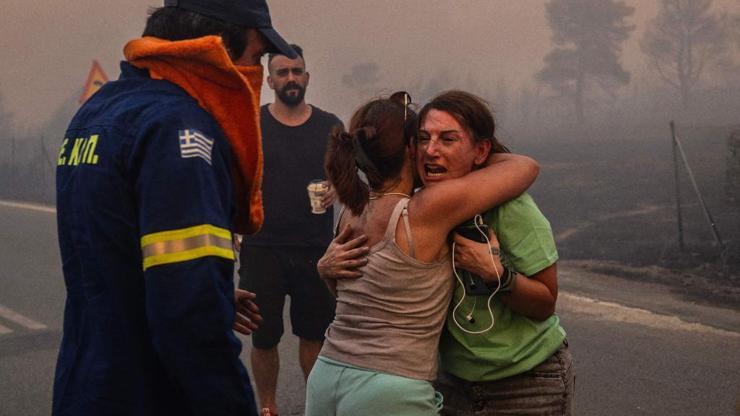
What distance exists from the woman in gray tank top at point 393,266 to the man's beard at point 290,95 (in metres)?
2.77

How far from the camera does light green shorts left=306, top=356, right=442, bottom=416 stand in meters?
2.27

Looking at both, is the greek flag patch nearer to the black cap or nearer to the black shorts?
the black cap

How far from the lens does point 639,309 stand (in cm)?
695

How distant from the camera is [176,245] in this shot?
171cm

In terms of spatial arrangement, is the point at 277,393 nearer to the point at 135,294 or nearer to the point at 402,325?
the point at 402,325

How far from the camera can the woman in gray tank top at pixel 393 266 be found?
7.59 feet

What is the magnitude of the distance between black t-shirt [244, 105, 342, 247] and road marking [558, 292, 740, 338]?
2.76 m

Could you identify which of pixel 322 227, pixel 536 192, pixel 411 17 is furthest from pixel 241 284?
pixel 411 17

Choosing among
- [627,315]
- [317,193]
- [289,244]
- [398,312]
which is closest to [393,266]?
[398,312]

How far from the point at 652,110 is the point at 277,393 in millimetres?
46922

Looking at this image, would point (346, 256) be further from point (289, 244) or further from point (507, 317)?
point (289, 244)

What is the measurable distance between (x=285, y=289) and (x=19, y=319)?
3.57m

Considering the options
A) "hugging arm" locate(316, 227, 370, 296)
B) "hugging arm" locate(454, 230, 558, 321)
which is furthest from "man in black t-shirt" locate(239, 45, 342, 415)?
"hugging arm" locate(454, 230, 558, 321)

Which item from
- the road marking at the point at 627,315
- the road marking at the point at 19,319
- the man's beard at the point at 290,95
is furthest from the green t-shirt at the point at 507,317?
the road marking at the point at 19,319
